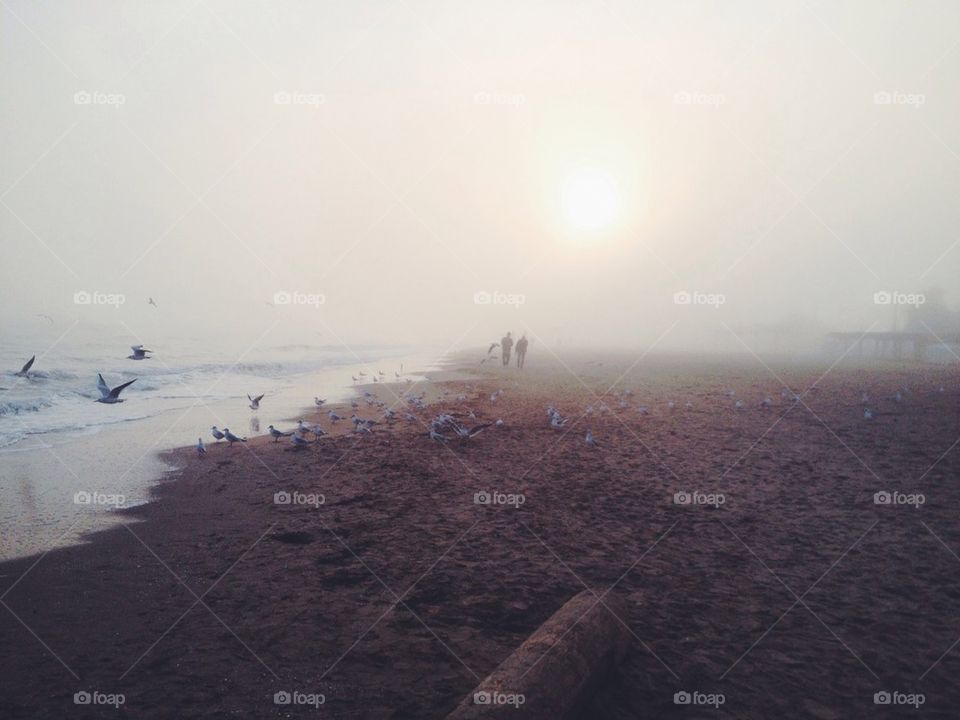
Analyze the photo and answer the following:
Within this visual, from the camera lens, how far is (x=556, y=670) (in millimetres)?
3410

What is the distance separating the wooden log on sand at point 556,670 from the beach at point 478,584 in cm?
24

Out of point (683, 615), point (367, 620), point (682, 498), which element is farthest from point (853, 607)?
point (367, 620)

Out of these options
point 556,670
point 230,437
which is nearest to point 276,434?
point 230,437

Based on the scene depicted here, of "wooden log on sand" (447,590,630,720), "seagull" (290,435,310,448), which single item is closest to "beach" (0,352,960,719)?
"wooden log on sand" (447,590,630,720)

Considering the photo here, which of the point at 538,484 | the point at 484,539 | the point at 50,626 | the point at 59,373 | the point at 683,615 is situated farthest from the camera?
the point at 59,373

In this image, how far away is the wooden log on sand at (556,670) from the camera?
3131 mm

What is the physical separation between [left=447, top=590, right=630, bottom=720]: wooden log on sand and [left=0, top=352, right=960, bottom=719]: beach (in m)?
0.24

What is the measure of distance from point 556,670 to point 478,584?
1970 mm

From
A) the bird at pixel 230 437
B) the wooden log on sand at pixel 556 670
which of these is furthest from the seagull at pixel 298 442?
the wooden log on sand at pixel 556 670

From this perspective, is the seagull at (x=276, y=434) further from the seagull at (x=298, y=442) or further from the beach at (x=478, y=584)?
the beach at (x=478, y=584)

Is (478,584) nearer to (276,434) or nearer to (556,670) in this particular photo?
(556,670)

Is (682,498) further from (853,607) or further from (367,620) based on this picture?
(367,620)

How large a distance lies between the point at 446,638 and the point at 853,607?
13.2ft

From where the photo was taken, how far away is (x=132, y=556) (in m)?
5.84
